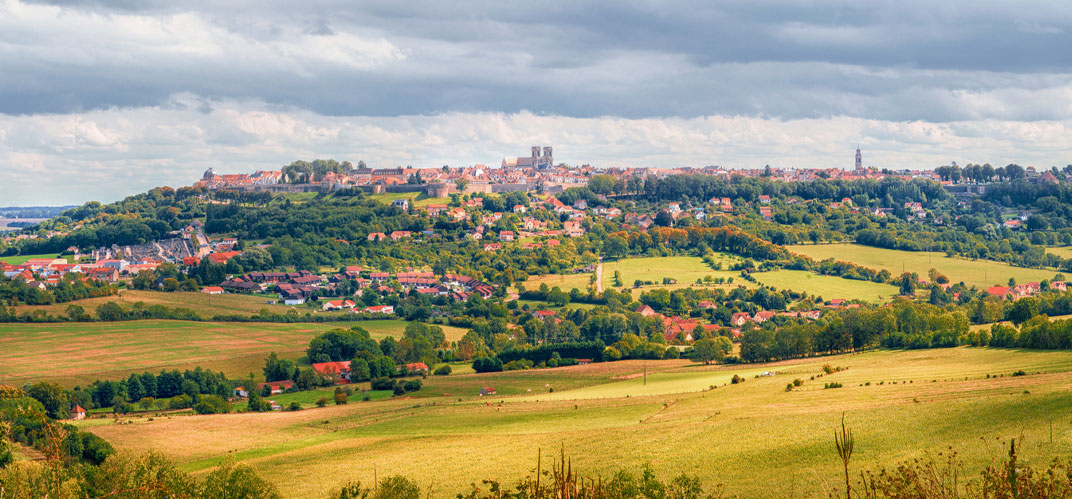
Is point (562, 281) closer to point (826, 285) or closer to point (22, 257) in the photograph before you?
point (826, 285)

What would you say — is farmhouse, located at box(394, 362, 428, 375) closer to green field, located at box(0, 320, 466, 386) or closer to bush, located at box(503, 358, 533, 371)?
bush, located at box(503, 358, 533, 371)

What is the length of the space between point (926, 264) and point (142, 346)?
8979 centimetres

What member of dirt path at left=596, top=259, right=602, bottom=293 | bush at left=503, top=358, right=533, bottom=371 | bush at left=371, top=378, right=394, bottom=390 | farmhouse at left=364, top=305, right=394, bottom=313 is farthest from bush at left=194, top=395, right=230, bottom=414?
dirt path at left=596, top=259, right=602, bottom=293

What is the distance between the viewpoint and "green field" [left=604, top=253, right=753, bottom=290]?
106625mm

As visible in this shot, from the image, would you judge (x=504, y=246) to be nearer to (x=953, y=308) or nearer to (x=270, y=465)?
(x=953, y=308)

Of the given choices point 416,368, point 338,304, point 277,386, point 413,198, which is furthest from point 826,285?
point 413,198

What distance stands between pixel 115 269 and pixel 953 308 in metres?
95.6

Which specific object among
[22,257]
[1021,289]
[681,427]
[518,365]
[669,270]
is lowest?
[518,365]

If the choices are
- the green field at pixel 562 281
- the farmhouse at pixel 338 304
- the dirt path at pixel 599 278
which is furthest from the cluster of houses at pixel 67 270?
the dirt path at pixel 599 278

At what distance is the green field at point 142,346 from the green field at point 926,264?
185ft

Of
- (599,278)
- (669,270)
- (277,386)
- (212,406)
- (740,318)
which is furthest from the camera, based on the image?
(669,270)

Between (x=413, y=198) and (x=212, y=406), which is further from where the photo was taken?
(x=413, y=198)

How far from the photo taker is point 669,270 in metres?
114

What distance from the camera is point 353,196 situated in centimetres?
16225
